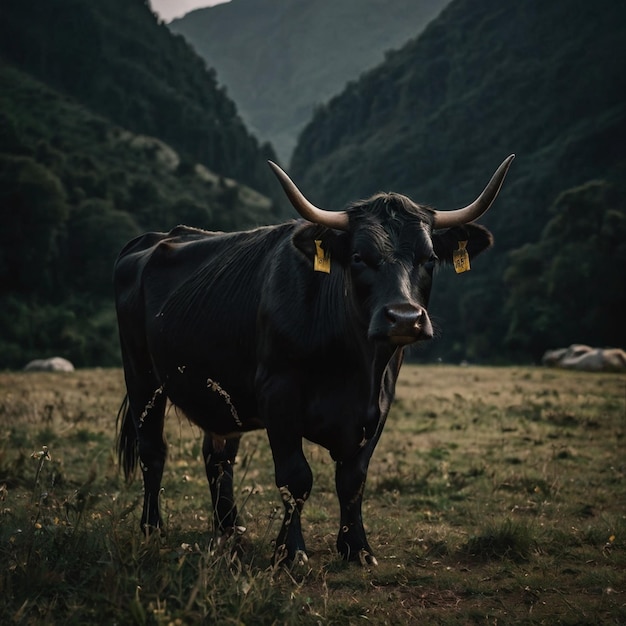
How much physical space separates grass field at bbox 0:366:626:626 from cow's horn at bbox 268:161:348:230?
1784mm

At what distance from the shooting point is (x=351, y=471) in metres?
5.62

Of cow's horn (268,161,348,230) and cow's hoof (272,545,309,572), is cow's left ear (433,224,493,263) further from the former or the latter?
cow's hoof (272,545,309,572)

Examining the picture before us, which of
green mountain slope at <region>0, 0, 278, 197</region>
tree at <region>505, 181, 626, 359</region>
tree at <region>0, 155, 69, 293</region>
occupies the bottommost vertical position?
tree at <region>505, 181, 626, 359</region>

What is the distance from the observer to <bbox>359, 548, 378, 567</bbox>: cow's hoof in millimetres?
5445

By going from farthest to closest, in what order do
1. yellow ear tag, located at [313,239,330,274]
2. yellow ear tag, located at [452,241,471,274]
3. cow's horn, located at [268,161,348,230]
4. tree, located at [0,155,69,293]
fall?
1. tree, located at [0,155,69,293]
2. yellow ear tag, located at [452,241,471,274]
3. yellow ear tag, located at [313,239,330,274]
4. cow's horn, located at [268,161,348,230]

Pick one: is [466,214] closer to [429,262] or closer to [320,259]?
[429,262]

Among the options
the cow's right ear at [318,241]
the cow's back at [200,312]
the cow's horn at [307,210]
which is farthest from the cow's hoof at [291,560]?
the cow's horn at [307,210]

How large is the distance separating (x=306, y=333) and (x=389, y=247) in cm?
85

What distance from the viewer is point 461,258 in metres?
5.62

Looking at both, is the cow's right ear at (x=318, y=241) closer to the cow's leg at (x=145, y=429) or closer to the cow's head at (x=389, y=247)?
the cow's head at (x=389, y=247)

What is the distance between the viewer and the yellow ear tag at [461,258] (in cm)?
Answer: 557

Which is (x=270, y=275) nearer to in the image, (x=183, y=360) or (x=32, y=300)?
(x=183, y=360)

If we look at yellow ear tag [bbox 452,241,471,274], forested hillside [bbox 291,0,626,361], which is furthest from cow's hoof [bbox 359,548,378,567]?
forested hillside [bbox 291,0,626,361]

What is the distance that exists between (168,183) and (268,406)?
283 feet
